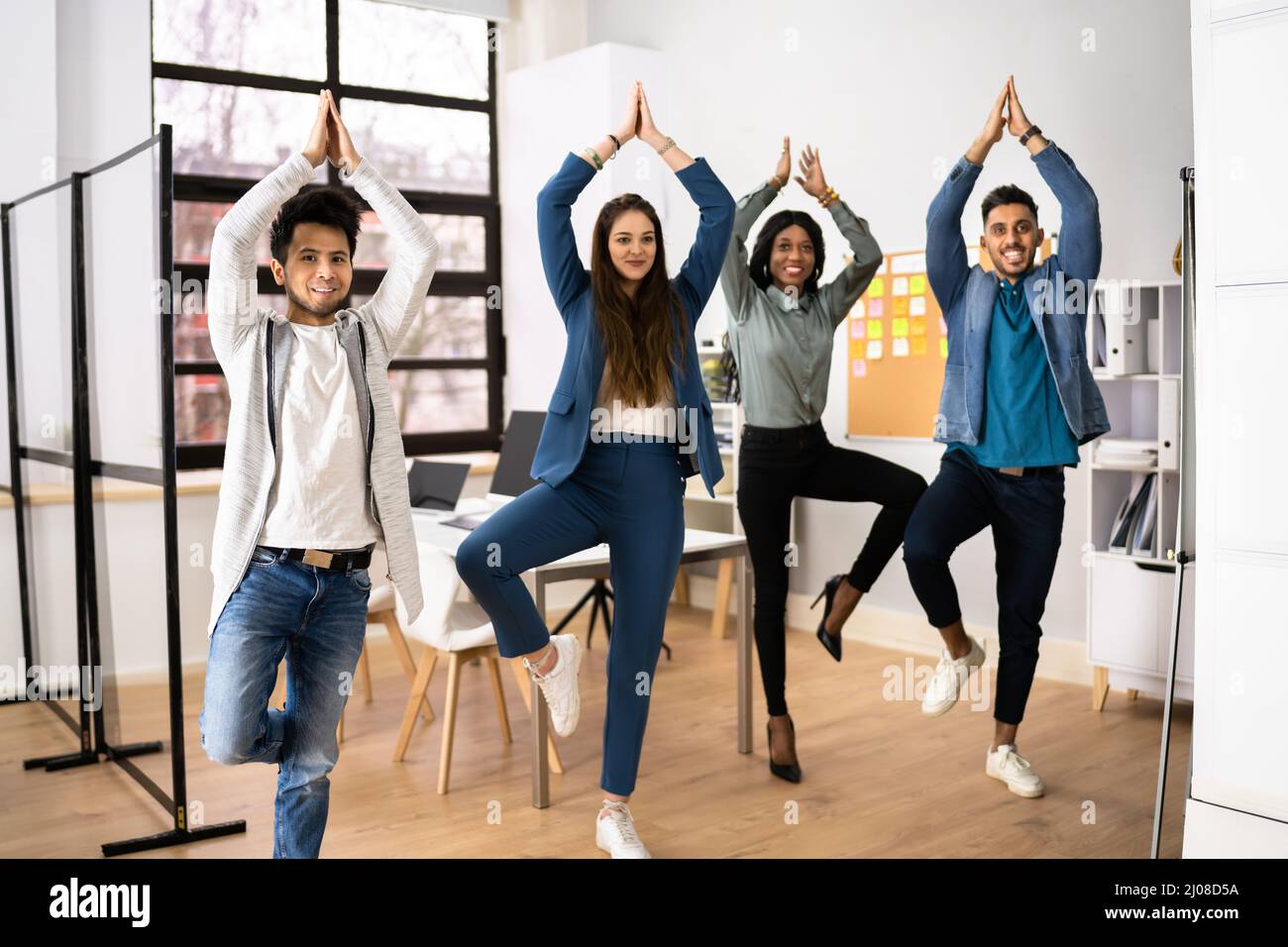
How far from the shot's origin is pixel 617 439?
3207 millimetres

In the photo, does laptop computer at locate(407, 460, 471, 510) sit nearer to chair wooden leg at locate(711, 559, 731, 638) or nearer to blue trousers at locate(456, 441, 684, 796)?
chair wooden leg at locate(711, 559, 731, 638)

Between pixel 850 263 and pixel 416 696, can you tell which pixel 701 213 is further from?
pixel 416 696

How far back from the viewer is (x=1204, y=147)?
2.71 metres

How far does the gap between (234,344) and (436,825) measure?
5.58 ft

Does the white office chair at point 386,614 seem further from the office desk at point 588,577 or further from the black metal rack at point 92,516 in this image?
the black metal rack at point 92,516

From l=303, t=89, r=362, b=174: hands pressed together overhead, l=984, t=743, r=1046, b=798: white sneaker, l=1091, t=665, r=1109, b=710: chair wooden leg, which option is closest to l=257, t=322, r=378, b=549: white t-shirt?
l=303, t=89, r=362, b=174: hands pressed together overhead

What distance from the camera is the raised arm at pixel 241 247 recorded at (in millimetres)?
2586

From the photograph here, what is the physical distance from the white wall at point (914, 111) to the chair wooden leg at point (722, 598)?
0.41 metres

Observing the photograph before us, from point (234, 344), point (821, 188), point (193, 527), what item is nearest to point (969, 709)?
point (821, 188)

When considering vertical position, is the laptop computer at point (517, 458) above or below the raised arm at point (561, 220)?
below

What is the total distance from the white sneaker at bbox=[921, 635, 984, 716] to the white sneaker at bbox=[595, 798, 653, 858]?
105 cm

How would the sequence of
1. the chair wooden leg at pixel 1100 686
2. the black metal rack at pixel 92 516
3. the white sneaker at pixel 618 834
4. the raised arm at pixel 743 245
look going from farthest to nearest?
the chair wooden leg at pixel 1100 686 → the raised arm at pixel 743 245 → the black metal rack at pixel 92 516 → the white sneaker at pixel 618 834

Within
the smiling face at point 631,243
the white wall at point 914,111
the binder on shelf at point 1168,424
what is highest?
the white wall at point 914,111

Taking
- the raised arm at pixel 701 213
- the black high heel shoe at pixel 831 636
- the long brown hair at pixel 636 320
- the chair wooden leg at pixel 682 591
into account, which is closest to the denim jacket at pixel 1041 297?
the black high heel shoe at pixel 831 636
